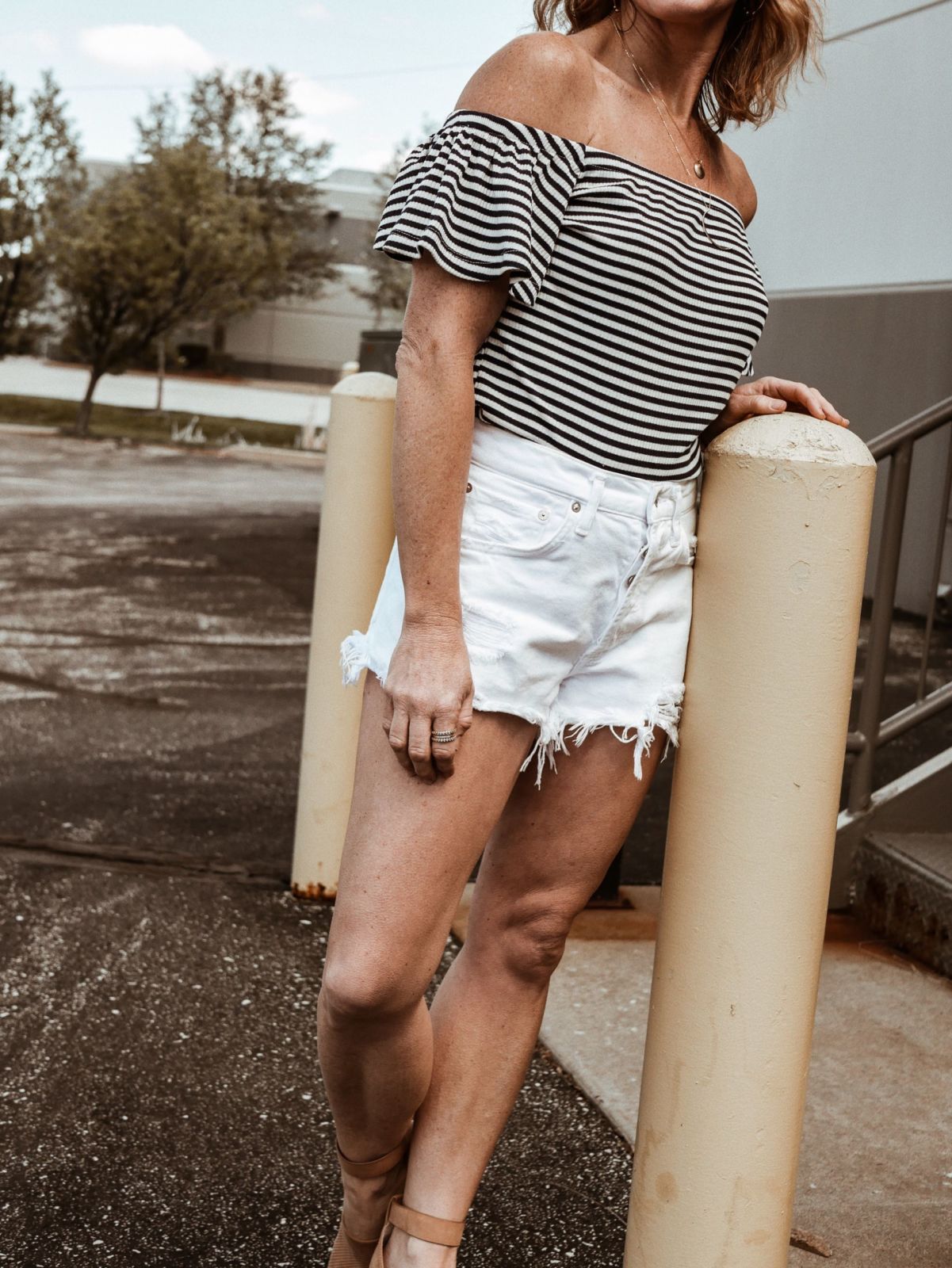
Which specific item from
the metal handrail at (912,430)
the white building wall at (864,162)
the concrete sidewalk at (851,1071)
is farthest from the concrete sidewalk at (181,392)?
the concrete sidewalk at (851,1071)

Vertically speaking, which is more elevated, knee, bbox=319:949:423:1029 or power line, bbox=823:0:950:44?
power line, bbox=823:0:950:44

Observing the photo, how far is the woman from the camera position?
67.2 inches

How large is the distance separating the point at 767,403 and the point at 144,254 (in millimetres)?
26661

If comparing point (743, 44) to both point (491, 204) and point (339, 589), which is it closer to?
point (491, 204)

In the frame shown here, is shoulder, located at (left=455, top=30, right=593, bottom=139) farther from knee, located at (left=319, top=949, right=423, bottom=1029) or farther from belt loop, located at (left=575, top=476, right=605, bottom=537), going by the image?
knee, located at (left=319, top=949, right=423, bottom=1029)

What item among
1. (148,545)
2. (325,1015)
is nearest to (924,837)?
(325,1015)

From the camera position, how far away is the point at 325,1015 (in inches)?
71.9

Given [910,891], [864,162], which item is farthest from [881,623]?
[864,162]

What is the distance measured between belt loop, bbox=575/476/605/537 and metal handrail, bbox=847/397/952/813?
220 centimetres

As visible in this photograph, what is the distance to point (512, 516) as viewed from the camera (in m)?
1.76

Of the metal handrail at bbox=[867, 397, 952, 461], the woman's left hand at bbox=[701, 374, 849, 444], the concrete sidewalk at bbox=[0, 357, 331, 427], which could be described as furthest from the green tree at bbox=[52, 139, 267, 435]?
the woman's left hand at bbox=[701, 374, 849, 444]

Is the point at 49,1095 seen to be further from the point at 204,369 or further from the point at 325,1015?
the point at 204,369

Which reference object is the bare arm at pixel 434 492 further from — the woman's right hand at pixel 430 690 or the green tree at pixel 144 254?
the green tree at pixel 144 254

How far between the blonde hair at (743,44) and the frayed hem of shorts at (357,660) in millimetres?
903
